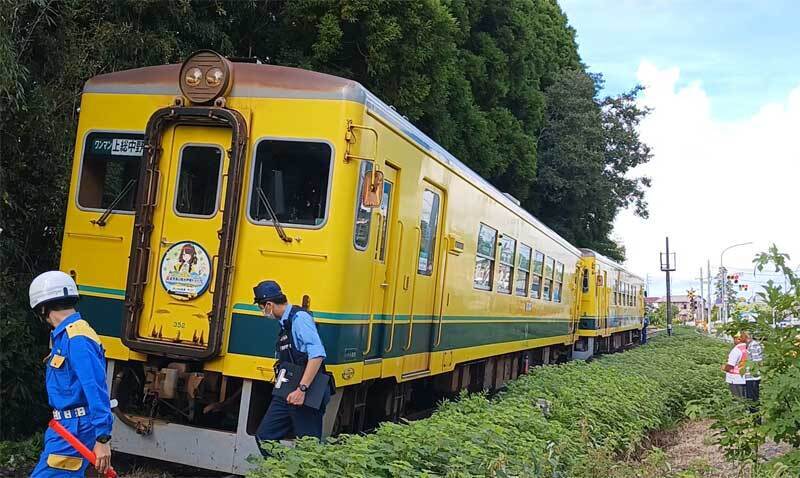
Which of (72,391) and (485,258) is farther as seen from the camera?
(485,258)

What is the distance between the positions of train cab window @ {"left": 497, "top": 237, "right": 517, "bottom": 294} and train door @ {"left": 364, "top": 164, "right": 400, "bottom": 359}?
4.23 metres

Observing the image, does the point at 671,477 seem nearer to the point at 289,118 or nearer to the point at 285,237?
the point at 285,237

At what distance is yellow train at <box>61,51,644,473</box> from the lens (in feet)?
19.5

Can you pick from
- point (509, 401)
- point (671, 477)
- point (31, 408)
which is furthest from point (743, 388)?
point (31, 408)

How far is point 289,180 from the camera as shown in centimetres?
620

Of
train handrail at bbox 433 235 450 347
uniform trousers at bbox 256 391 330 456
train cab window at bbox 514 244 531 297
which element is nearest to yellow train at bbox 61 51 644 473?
uniform trousers at bbox 256 391 330 456

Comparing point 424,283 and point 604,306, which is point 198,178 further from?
point 604,306

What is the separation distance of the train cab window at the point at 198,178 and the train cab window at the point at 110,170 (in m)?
0.43

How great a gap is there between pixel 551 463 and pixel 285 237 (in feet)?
8.30

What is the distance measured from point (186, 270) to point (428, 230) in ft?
8.95

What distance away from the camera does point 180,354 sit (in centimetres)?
592

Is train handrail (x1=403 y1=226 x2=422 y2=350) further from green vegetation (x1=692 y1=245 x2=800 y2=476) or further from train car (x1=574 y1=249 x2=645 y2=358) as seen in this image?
train car (x1=574 y1=249 x2=645 y2=358)

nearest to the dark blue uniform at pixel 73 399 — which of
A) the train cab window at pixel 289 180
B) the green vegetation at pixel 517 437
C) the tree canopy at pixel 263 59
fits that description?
the green vegetation at pixel 517 437

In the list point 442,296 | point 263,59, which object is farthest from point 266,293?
point 263,59
